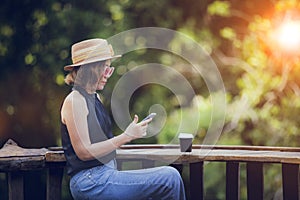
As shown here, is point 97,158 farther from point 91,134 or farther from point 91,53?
point 91,53

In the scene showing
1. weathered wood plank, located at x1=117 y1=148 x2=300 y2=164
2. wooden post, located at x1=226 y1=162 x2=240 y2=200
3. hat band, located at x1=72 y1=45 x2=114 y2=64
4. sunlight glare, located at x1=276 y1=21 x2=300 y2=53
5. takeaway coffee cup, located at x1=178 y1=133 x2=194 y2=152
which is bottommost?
wooden post, located at x1=226 y1=162 x2=240 y2=200

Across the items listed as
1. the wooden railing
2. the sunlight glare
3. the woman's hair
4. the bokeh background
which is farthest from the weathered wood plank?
the sunlight glare

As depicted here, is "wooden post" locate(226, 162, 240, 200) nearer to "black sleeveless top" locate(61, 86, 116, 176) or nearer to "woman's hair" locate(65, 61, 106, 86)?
"black sleeveless top" locate(61, 86, 116, 176)

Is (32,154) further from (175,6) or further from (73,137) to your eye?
(175,6)

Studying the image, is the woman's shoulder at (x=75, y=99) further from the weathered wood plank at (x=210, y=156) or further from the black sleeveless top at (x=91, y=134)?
the weathered wood plank at (x=210, y=156)

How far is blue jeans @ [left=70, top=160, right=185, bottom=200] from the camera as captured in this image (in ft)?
7.94

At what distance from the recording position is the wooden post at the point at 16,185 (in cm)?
263

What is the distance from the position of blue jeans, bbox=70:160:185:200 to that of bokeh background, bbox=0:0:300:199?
118 inches

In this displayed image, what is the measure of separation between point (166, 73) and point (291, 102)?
1.16m

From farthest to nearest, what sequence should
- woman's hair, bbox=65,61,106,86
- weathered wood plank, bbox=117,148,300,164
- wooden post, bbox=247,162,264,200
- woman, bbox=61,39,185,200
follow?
wooden post, bbox=247,162,264,200
weathered wood plank, bbox=117,148,300,164
woman's hair, bbox=65,61,106,86
woman, bbox=61,39,185,200

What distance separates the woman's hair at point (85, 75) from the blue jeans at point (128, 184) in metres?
0.34

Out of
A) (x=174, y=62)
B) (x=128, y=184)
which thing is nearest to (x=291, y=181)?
(x=128, y=184)

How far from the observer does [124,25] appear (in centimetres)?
571

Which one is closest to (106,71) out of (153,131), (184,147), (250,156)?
(184,147)
